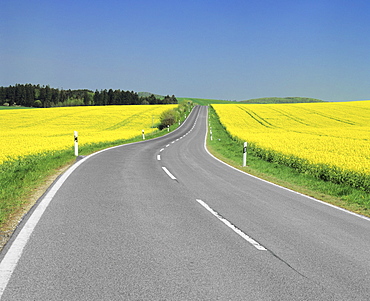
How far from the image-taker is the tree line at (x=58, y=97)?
5035 inches

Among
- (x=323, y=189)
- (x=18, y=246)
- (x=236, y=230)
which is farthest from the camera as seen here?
(x=323, y=189)

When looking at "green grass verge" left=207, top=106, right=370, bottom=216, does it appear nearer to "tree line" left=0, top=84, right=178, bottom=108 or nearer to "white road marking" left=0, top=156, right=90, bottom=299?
"white road marking" left=0, top=156, right=90, bottom=299

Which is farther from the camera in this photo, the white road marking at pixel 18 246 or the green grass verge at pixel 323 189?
the green grass verge at pixel 323 189

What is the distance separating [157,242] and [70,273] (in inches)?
52.2

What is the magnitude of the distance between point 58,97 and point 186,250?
6017 inches

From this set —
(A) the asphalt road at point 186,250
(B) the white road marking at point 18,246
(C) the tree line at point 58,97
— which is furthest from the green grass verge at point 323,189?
(C) the tree line at point 58,97

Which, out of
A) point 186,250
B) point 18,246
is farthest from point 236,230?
Answer: point 18,246

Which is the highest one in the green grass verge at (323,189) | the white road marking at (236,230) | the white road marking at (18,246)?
the white road marking at (18,246)

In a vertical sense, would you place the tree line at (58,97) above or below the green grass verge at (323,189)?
above

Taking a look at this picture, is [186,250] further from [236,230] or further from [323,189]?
[323,189]

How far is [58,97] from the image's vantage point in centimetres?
14338

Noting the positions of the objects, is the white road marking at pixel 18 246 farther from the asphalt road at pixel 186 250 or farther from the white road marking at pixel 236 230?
the white road marking at pixel 236 230

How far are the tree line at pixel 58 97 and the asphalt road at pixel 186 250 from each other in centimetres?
13682

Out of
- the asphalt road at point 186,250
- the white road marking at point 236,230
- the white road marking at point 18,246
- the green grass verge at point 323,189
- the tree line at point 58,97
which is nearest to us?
the asphalt road at point 186,250
